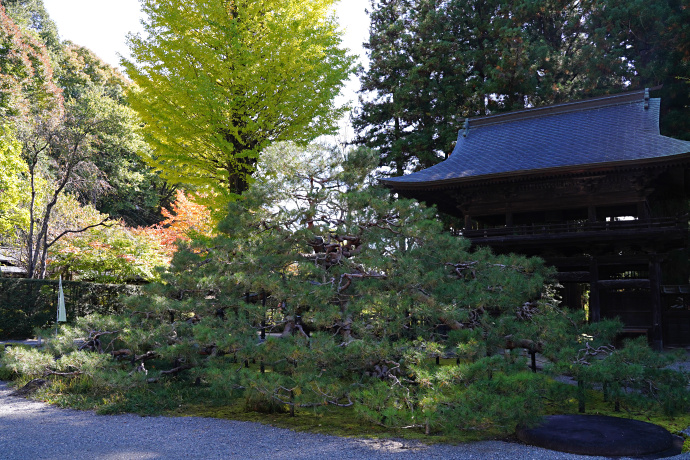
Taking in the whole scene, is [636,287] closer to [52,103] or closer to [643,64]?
[643,64]

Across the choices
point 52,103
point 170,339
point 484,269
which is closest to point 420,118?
point 52,103

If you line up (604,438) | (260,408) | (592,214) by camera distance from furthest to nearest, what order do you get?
1. (592,214)
2. (260,408)
3. (604,438)

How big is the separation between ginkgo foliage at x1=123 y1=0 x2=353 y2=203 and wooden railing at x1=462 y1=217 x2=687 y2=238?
500 cm

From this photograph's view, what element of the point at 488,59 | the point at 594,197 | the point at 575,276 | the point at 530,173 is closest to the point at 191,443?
the point at 530,173

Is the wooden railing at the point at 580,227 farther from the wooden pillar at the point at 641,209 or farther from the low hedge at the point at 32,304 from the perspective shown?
the low hedge at the point at 32,304

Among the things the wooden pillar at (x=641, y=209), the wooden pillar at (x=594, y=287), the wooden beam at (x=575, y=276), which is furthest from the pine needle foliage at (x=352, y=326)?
the wooden pillar at (x=641, y=209)

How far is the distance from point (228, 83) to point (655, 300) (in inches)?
437

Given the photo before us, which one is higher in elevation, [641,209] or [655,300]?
[641,209]

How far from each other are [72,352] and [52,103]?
39.5 feet

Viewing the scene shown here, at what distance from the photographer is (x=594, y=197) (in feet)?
38.4

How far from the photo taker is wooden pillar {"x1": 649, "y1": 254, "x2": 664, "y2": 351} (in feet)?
36.8

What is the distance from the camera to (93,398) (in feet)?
20.3

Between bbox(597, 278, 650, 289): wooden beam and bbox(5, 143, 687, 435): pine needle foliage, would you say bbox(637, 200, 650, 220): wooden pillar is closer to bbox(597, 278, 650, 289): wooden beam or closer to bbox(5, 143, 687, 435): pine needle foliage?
bbox(597, 278, 650, 289): wooden beam

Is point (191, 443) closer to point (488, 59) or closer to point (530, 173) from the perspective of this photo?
point (530, 173)
